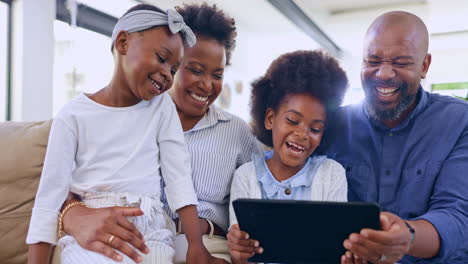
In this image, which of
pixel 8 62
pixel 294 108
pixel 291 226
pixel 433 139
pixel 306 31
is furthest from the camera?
pixel 306 31

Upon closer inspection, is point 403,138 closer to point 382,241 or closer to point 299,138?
point 299,138

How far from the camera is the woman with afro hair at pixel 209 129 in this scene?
1423 mm

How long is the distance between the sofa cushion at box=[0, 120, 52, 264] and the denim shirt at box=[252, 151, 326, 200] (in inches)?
31.4

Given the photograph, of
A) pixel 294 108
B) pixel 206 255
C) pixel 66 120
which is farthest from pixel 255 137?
pixel 66 120

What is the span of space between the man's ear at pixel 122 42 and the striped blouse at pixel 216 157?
42 centimetres

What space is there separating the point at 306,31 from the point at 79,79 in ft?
10.8

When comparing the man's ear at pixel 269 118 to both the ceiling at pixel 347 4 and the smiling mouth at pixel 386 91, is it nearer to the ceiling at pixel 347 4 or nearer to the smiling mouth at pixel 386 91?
the smiling mouth at pixel 386 91

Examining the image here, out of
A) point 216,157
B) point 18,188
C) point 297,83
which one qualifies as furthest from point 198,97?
point 18,188

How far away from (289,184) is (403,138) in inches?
20.3

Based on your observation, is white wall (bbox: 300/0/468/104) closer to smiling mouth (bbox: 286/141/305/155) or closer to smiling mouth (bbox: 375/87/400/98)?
smiling mouth (bbox: 375/87/400/98)

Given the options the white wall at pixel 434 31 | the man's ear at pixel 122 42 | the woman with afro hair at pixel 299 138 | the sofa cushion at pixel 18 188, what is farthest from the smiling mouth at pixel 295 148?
the white wall at pixel 434 31

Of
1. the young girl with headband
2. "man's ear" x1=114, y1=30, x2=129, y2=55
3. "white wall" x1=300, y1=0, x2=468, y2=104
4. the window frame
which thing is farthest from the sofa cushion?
"white wall" x1=300, y1=0, x2=468, y2=104

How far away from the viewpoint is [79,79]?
3.57 meters

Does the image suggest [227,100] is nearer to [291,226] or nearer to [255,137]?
[255,137]
